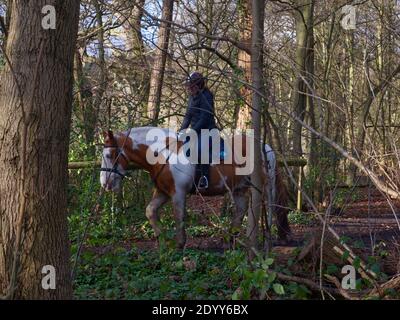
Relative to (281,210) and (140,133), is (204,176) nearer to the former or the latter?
(140,133)

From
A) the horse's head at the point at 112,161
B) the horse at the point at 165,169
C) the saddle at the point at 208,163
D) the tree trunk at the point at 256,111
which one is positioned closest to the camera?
the tree trunk at the point at 256,111

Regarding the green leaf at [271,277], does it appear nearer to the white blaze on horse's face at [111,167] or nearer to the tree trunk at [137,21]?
the tree trunk at [137,21]

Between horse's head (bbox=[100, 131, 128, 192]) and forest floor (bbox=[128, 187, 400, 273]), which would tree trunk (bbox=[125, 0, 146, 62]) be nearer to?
horse's head (bbox=[100, 131, 128, 192])

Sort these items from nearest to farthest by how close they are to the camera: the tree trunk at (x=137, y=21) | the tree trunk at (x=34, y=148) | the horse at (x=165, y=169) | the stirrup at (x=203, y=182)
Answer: the tree trunk at (x=34, y=148) → the tree trunk at (x=137, y=21) → the horse at (x=165, y=169) → the stirrup at (x=203, y=182)

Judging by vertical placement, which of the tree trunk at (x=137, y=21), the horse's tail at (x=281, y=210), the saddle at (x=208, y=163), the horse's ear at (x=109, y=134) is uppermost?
the tree trunk at (x=137, y=21)

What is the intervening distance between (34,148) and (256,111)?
2348 mm

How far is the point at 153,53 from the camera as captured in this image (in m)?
12.6

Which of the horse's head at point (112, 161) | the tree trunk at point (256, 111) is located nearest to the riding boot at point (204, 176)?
the horse's head at point (112, 161)

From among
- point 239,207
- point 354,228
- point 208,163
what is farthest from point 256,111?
point 208,163

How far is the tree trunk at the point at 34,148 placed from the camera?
188 inches

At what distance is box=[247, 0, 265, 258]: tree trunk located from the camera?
6.45 m

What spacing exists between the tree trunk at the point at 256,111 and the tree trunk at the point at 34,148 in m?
2.07
